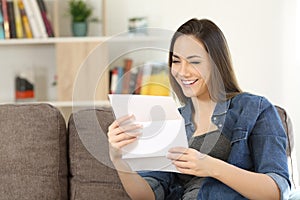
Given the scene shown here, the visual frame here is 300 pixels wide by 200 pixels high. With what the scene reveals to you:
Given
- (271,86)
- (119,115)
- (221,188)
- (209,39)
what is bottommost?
(271,86)

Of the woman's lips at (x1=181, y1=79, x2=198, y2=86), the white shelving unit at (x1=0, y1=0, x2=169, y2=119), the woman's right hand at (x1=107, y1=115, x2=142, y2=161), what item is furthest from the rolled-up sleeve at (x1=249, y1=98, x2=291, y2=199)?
the white shelving unit at (x1=0, y1=0, x2=169, y2=119)

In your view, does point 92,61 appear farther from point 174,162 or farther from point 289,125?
point 289,125

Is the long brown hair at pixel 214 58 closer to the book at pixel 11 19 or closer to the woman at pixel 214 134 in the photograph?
the woman at pixel 214 134

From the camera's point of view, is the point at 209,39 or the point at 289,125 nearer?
the point at 209,39

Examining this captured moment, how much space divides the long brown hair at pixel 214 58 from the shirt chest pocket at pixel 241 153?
0.39 ft

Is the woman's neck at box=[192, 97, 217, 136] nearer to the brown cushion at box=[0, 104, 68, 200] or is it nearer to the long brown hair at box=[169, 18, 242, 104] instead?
the long brown hair at box=[169, 18, 242, 104]

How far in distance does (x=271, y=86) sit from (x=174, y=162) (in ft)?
7.14

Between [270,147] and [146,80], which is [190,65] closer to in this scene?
[146,80]

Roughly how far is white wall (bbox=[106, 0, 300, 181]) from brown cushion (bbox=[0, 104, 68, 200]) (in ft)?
5.51

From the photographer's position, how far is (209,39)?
67.0 inches

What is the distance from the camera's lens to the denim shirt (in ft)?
5.47

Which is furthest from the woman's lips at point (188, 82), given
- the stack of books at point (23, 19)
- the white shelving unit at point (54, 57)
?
the stack of books at point (23, 19)

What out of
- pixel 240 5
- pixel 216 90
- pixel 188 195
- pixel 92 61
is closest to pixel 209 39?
pixel 216 90

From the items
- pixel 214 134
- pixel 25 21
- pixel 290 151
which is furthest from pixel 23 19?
pixel 214 134
